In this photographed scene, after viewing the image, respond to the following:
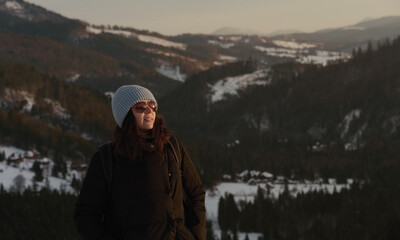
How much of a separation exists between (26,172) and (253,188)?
7961 cm

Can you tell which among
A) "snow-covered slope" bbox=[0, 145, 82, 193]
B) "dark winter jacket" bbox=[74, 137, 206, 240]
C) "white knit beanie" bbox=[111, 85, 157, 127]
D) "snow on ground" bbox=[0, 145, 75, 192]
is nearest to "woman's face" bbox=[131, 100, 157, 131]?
"white knit beanie" bbox=[111, 85, 157, 127]

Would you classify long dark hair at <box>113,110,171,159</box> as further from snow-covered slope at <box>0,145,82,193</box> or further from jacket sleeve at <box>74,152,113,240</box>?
snow-covered slope at <box>0,145,82,193</box>

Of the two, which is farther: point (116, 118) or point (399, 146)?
point (399, 146)

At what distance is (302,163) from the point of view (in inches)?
7092

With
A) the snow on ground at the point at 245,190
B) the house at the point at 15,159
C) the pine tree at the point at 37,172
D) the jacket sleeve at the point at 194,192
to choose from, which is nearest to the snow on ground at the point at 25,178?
the pine tree at the point at 37,172

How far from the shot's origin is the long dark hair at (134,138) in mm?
7207

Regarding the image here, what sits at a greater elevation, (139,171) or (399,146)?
(139,171)

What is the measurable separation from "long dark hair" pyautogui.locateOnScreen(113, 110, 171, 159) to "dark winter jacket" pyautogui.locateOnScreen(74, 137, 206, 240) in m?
0.12

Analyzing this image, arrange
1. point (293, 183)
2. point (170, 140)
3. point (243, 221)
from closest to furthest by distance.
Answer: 1. point (170, 140)
2. point (243, 221)
3. point (293, 183)

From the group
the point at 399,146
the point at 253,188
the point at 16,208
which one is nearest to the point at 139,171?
the point at 16,208

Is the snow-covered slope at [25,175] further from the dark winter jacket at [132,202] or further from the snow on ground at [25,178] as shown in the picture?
the dark winter jacket at [132,202]

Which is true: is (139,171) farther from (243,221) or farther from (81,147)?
(81,147)

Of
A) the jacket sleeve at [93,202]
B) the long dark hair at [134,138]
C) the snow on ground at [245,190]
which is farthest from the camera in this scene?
the snow on ground at [245,190]

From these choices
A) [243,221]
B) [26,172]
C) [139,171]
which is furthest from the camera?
[26,172]
